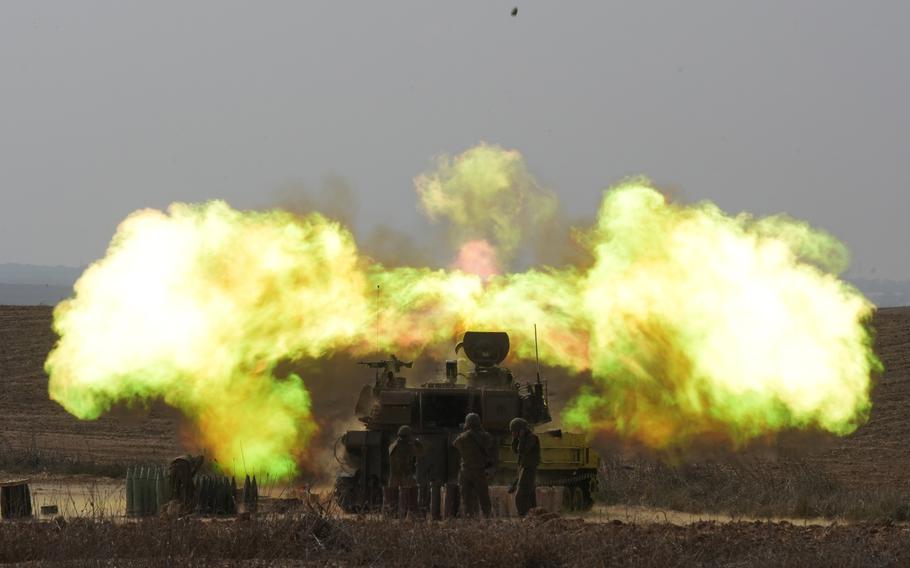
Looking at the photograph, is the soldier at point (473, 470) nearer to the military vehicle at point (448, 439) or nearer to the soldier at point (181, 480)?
the military vehicle at point (448, 439)

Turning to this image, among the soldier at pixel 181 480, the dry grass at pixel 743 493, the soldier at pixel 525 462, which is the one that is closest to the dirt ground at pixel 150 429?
the dry grass at pixel 743 493

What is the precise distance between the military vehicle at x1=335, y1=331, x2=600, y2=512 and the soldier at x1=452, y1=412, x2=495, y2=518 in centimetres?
319

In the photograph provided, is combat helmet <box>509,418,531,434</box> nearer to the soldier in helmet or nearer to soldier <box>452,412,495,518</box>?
soldier <box>452,412,495,518</box>

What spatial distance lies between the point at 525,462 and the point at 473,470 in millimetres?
781

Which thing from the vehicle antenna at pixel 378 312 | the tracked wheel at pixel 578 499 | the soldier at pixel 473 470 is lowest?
the tracked wheel at pixel 578 499

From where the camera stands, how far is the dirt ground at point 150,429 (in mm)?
37625

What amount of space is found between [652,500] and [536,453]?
18.3ft

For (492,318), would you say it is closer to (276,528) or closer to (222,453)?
(222,453)

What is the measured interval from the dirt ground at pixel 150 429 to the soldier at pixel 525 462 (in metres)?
11.4

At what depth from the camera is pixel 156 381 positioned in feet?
107

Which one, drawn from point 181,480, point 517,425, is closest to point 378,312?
point 181,480

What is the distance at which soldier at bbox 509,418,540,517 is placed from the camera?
22969mm

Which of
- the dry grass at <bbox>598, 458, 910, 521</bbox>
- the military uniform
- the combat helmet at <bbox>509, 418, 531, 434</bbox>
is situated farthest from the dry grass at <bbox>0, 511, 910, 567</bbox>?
the dry grass at <bbox>598, 458, 910, 521</bbox>

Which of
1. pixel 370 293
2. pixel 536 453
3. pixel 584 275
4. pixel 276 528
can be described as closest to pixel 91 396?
A: pixel 370 293
